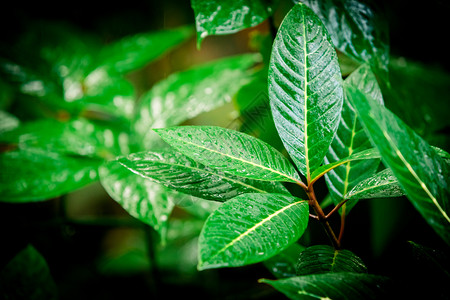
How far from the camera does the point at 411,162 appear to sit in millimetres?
348

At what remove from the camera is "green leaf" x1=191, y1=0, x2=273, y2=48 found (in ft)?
1.89

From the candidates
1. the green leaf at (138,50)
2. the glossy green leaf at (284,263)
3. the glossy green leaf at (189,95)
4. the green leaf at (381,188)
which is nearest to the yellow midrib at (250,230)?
the green leaf at (381,188)

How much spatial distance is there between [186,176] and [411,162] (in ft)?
0.97

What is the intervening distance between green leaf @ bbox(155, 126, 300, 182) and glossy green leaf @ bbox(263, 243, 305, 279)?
0.32m

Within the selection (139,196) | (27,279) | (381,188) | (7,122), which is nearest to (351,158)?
(381,188)

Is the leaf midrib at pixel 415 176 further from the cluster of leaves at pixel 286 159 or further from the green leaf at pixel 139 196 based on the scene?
the green leaf at pixel 139 196

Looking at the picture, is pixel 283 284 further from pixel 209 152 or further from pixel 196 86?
pixel 196 86

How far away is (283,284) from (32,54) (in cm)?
132

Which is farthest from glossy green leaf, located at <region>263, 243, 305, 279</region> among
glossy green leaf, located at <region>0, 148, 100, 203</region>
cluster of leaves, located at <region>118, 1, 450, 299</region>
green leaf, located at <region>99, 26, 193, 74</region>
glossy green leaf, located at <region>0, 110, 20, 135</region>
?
glossy green leaf, located at <region>0, 110, 20, 135</region>

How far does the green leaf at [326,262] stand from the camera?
42 cm

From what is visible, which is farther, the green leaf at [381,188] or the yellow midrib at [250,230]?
the green leaf at [381,188]

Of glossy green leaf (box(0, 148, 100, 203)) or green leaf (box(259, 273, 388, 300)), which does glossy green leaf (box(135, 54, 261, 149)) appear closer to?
glossy green leaf (box(0, 148, 100, 203))

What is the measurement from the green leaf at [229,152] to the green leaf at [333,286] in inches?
5.1

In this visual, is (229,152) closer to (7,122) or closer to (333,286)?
(333,286)
